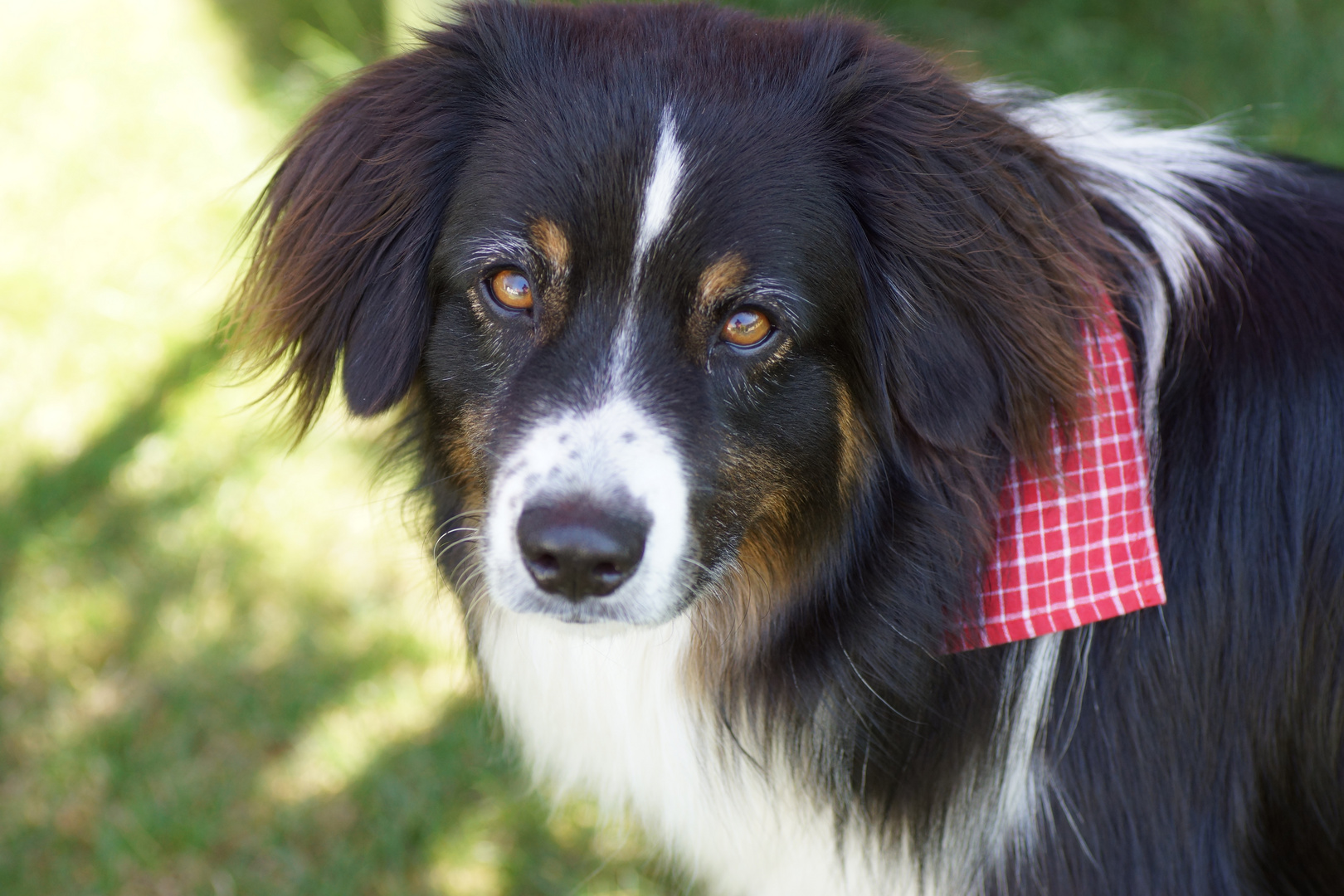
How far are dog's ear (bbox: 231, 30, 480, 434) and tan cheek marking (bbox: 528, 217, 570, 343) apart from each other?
0.31 meters

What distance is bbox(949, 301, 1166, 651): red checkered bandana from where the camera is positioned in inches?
87.6

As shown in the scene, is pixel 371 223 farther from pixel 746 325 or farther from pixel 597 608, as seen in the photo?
pixel 597 608

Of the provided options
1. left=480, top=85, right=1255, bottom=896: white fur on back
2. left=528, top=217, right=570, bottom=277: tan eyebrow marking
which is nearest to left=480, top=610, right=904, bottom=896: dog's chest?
left=480, top=85, right=1255, bottom=896: white fur on back

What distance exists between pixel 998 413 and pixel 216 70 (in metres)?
5.77

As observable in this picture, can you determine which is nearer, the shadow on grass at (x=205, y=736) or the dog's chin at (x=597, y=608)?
the dog's chin at (x=597, y=608)

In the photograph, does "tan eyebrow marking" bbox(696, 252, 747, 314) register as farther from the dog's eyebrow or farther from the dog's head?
the dog's eyebrow

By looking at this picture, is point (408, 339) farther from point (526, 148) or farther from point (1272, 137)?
point (1272, 137)

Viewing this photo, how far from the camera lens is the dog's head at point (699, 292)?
215 centimetres

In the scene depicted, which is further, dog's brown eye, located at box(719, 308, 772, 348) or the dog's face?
dog's brown eye, located at box(719, 308, 772, 348)

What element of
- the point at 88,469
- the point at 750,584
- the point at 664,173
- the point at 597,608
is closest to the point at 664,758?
the point at 750,584

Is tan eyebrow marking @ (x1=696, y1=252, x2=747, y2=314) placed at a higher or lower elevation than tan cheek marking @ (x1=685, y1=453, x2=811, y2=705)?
higher

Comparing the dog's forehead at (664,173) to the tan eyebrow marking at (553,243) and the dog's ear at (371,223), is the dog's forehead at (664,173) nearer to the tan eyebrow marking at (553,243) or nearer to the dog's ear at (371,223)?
the tan eyebrow marking at (553,243)

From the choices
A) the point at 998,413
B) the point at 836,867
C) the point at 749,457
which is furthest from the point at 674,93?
the point at 836,867

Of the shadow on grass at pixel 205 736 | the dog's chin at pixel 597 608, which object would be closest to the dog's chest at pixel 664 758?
the dog's chin at pixel 597 608
